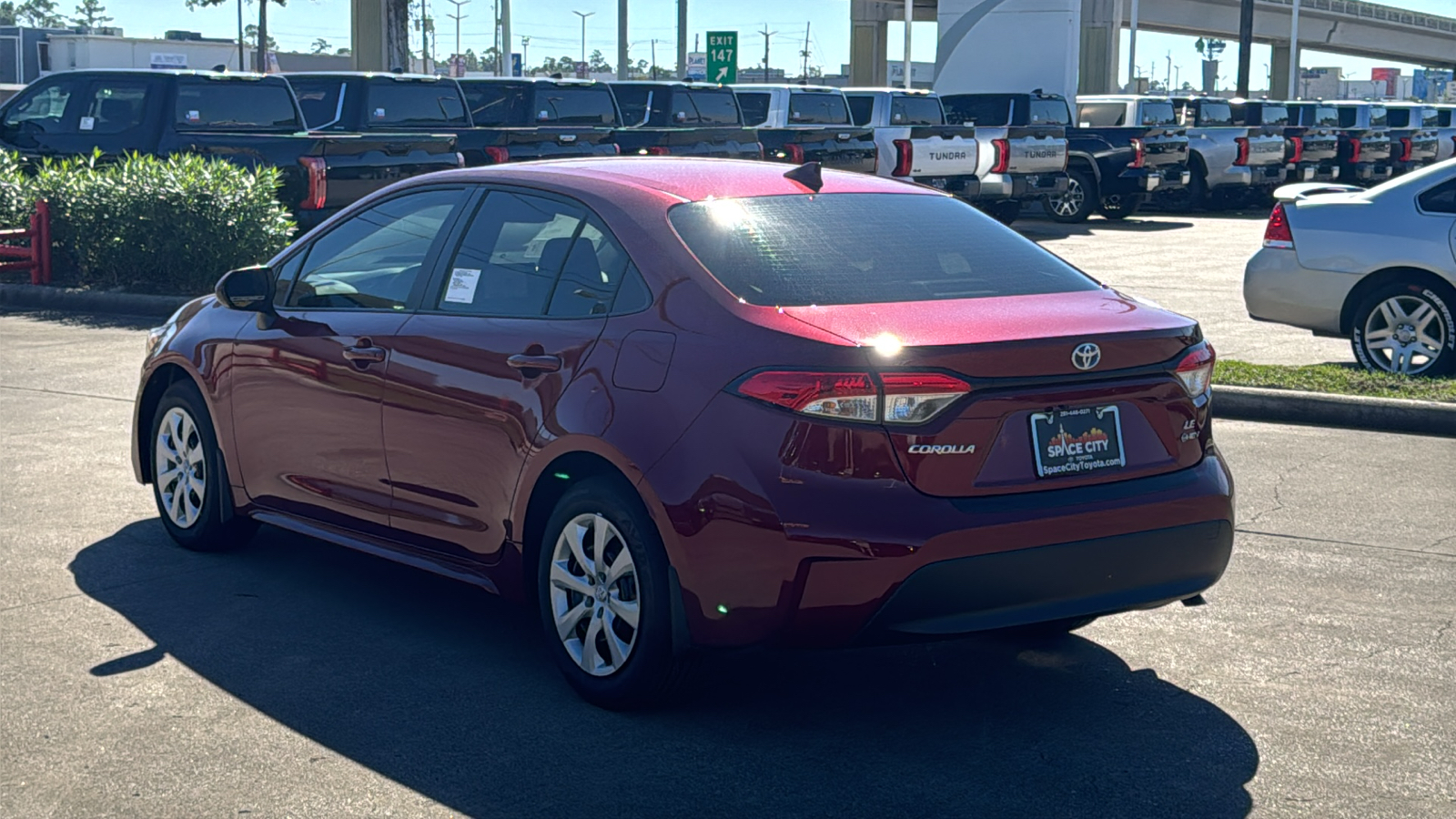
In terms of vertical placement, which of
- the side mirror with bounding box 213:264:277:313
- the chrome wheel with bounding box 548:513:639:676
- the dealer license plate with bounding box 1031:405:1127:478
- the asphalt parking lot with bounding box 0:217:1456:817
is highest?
the side mirror with bounding box 213:264:277:313

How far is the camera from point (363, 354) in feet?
19.4

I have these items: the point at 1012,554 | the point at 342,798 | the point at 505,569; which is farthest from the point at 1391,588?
the point at 342,798

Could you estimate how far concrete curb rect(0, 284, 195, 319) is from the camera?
15.2m

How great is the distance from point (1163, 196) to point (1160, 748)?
27.9 metres

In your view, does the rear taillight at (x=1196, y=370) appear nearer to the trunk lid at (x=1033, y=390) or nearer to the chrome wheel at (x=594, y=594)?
the trunk lid at (x=1033, y=390)

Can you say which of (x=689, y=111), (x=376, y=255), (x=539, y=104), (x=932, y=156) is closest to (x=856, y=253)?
(x=376, y=255)

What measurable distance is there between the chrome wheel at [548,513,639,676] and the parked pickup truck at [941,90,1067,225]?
2076cm

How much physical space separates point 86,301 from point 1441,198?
11280 millimetres

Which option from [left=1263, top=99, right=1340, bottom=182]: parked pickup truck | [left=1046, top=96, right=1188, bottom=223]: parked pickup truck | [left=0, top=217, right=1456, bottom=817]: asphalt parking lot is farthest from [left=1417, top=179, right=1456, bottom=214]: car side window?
[left=1263, top=99, right=1340, bottom=182]: parked pickup truck

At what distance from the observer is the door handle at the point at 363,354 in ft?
19.2

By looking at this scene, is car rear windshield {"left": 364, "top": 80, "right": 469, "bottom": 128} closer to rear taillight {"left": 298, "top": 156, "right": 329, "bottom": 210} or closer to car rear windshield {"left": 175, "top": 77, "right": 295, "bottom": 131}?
car rear windshield {"left": 175, "top": 77, "right": 295, "bottom": 131}

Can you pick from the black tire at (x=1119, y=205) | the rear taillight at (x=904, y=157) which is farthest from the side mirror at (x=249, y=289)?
the black tire at (x=1119, y=205)

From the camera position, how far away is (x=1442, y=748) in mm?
4719

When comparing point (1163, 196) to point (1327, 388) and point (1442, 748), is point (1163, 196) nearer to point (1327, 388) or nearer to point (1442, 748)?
point (1327, 388)
